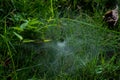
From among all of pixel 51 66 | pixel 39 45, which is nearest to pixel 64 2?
pixel 39 45

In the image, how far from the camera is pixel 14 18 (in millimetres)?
2260

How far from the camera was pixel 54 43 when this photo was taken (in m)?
2.19

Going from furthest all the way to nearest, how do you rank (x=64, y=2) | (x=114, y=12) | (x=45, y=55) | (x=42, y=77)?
1. (x=64, y=2)
2. (x=114, y=12)
3. (x=45, y=55)
4. (x=42, y=77)

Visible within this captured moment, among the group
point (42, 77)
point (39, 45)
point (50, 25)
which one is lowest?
point (42, 77)

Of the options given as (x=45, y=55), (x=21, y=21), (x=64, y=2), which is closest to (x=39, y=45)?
(x=45, y=55)

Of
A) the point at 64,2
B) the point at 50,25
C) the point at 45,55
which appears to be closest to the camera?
the point at 45,55

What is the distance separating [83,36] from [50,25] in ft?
0.99

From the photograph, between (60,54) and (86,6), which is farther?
(86,6)

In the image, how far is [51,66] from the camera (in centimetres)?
200

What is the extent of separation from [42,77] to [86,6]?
3.70 ft

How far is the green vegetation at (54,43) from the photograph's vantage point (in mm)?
1948

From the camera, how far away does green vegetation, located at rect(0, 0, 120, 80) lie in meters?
1.95

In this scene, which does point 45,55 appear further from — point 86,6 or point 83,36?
point 86,6

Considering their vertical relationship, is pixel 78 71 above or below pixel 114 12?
below
